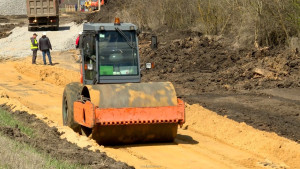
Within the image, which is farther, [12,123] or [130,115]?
[12,123]

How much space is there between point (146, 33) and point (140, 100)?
23.1 m

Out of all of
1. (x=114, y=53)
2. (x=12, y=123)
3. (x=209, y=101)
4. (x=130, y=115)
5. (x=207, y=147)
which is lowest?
(x=207, y=147)

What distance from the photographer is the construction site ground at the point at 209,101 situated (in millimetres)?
11766

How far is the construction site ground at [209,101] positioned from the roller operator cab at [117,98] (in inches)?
12.7

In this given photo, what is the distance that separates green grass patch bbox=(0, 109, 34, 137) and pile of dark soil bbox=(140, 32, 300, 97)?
6.72 m

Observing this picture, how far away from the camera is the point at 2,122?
45.3 ft

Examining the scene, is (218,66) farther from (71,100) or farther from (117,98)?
(117,98)

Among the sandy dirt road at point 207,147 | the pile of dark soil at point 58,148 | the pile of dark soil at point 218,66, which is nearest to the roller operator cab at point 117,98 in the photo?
the sandy dirt road at point 207,147

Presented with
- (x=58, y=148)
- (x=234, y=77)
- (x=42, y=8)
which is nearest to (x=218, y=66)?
(x=234, y=77)

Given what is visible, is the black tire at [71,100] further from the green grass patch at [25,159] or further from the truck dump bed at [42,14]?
the truck dump bed at [42,14]

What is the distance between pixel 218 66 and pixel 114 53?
12.0 meters

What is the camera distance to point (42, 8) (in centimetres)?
4662

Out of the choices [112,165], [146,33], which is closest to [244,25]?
[146,33]

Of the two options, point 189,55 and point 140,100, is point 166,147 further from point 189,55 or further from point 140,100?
point 189,55
